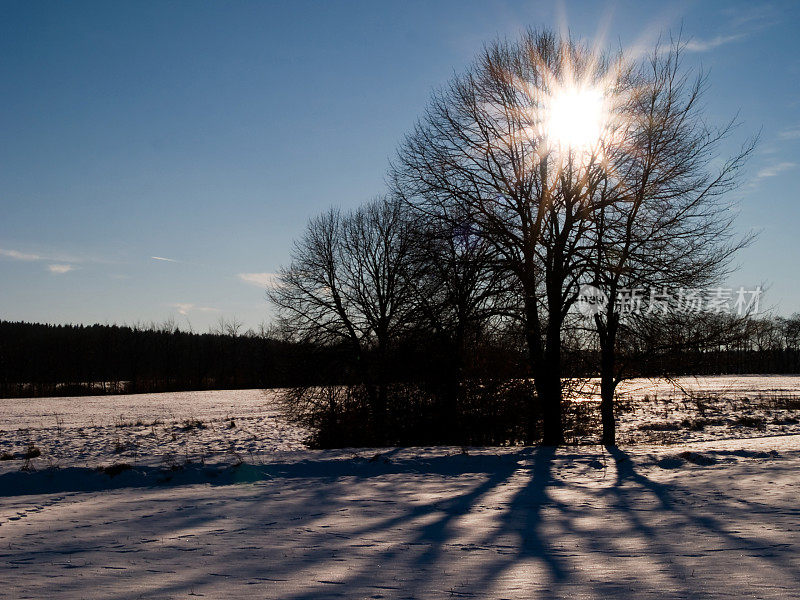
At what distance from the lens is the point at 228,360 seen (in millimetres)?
99875

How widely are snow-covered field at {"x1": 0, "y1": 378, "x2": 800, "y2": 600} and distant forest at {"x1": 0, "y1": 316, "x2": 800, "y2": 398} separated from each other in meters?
2.97

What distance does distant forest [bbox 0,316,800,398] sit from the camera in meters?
16.9

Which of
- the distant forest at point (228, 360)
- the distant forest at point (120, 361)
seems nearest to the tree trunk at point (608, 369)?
the distant forest at point (228, 360)

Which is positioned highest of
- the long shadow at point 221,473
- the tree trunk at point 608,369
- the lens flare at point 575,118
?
the lens flare at point 575,118

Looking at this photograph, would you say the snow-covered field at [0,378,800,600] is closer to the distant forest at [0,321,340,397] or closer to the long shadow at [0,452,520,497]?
the long shadow at [0,452,520,497]

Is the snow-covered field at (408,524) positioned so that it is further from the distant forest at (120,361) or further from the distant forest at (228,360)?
the distant forest at (120,361)

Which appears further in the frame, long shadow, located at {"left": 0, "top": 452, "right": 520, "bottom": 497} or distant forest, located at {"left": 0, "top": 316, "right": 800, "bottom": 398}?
distant forest, located at {"left": 0, "top": 316, "right": 800, "bottom": 398}

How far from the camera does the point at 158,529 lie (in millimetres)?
7688

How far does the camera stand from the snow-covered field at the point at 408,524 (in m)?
5.38

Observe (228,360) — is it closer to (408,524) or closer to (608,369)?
(608,369)

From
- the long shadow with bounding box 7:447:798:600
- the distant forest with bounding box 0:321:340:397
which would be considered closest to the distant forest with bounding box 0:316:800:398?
the distant forest with bounding box 0:321:340:397

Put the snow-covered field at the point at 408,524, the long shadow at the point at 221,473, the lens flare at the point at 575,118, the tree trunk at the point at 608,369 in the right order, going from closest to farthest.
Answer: the snow-covered field at the point at 408,524 < the long shadow at the point at 221,473 < the tree trunk at the point at 608,369 < the lens flare at the point at 575,118

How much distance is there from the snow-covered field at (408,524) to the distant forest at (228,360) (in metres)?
2.97

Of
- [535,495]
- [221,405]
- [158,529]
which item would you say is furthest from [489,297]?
[221,405]
